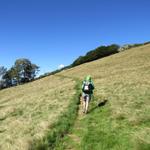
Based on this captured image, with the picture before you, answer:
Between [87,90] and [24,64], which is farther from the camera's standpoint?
[24,64]

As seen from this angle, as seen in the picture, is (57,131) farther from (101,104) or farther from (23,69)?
(23,69)

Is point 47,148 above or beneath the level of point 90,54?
beneath

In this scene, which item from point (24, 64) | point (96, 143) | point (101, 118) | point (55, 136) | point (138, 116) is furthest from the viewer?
point (24, 64)

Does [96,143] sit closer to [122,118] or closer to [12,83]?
[122,118]

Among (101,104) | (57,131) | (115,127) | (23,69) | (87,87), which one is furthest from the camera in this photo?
(23,69)

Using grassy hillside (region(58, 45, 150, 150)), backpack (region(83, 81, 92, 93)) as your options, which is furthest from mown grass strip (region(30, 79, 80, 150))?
backpack (region(83, 81, 92, 93))

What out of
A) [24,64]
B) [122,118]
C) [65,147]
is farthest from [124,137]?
[24,64]

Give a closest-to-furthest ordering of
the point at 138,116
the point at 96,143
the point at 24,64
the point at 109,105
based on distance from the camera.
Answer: the point at 96,143
the point at 138,116
the point at 109,105
the point at 24,64

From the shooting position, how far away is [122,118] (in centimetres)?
1570

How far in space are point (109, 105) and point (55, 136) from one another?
6410 millimetres

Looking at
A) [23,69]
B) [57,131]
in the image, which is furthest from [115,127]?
[23,69]

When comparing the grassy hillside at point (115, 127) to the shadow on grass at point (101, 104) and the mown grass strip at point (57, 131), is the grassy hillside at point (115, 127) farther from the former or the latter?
the mown grass strip at point (57, 131)

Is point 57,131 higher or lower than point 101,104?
lower

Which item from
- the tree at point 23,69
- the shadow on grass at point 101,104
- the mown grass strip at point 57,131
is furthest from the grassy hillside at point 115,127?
the tree at point 23,69
